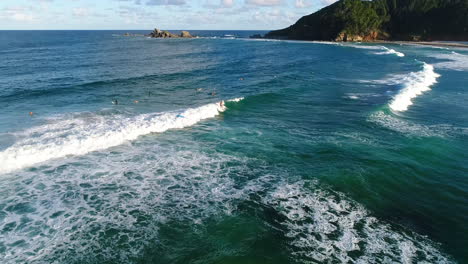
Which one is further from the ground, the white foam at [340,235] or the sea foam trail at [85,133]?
the sea foam trail at [85,133]

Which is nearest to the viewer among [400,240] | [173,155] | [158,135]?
[400,240]

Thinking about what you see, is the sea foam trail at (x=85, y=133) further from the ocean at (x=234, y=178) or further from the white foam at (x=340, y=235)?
the white foam at (x=340, y=235)

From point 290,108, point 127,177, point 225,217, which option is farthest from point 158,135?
point 290,108

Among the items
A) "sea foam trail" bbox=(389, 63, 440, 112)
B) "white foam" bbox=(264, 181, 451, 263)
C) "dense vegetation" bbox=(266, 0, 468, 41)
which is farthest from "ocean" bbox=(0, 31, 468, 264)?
"dense vegetation" bbox=(266, 0, 468, 41)

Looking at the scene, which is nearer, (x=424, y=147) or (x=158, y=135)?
(x=424, y=147)

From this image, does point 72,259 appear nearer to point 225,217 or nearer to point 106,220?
point 106,220

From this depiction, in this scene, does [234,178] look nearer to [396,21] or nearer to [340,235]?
[340,235]

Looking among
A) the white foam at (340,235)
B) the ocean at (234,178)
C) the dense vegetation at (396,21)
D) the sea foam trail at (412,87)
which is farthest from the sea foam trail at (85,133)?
the dense vegetation at (396,21)

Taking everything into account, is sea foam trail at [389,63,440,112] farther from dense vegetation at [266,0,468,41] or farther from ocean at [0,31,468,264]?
dense vegetation at [266,0,468,41]
